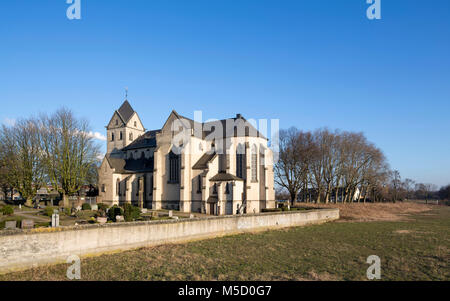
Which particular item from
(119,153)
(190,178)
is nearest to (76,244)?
(190,178)

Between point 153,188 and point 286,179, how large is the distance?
81.8 ft

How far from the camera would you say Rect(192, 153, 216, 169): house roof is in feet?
139

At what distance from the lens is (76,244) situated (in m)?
15.4

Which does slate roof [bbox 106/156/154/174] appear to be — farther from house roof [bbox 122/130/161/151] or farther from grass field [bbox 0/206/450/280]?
grass field [bbox 0/206/450/280]

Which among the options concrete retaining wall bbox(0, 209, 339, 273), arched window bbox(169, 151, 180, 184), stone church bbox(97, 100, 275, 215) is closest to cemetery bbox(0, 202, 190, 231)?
concrete retaining wall bbox(0, 209, 339, 273)

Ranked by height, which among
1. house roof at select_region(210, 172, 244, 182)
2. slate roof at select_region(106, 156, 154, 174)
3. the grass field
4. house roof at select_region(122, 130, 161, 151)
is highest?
house roof at select_region(122, 130, 161, 151)

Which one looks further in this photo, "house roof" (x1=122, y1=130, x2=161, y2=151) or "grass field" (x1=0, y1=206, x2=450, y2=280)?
"house roof" (x1=122, y1=130, x2=161, y2=151)

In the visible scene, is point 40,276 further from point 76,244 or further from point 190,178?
point 190,178

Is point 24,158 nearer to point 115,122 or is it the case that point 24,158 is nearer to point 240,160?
point 115,122

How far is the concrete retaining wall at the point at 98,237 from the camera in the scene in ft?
43.5

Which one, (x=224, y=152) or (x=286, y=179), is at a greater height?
(x=224, y=152)

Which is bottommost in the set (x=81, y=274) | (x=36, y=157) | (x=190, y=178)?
(x=81, y=274)

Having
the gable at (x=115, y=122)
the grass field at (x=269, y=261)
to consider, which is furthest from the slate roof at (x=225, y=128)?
the grass field at (x=269, y=261)
